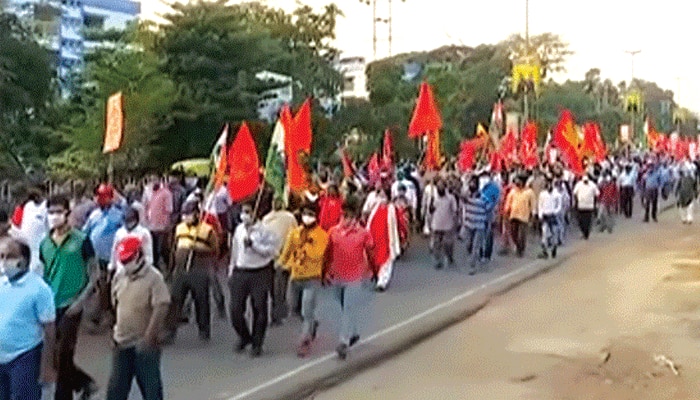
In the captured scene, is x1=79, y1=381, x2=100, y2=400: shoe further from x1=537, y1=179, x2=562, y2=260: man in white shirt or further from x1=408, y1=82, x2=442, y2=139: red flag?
x1=408, y1=82, x2=442, y2=139: red flag

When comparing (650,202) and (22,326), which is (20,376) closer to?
(22,326)

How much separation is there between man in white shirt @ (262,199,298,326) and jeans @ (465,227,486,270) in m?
6.71

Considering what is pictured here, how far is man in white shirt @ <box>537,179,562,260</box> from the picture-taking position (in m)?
24.3

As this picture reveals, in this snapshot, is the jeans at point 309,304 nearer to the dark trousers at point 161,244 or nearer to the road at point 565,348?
the road at point 565,348

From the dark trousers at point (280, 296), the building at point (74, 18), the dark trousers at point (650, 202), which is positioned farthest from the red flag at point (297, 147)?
the building at point (74, 18)

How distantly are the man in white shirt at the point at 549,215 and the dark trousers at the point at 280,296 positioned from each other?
10.0m

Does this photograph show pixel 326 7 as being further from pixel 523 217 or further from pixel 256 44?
pixel 523 217

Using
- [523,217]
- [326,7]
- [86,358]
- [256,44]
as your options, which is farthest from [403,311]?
[326,7]

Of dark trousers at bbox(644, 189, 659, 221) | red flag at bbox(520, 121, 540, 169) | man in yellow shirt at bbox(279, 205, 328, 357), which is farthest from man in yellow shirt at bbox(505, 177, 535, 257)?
dark trousers at bbox(644, 189, 659, 221)

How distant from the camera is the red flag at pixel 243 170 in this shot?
14602 mm

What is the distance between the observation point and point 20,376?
7.49 meters

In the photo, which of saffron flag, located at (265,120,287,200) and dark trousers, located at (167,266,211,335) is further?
saffron flag, located at (265,120,287,200)

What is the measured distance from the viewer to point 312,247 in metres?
12.6

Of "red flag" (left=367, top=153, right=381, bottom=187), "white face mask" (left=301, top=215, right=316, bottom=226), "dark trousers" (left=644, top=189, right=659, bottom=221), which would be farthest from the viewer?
"dark trousers" (left=644, top=189, right=659, bottom=221)
